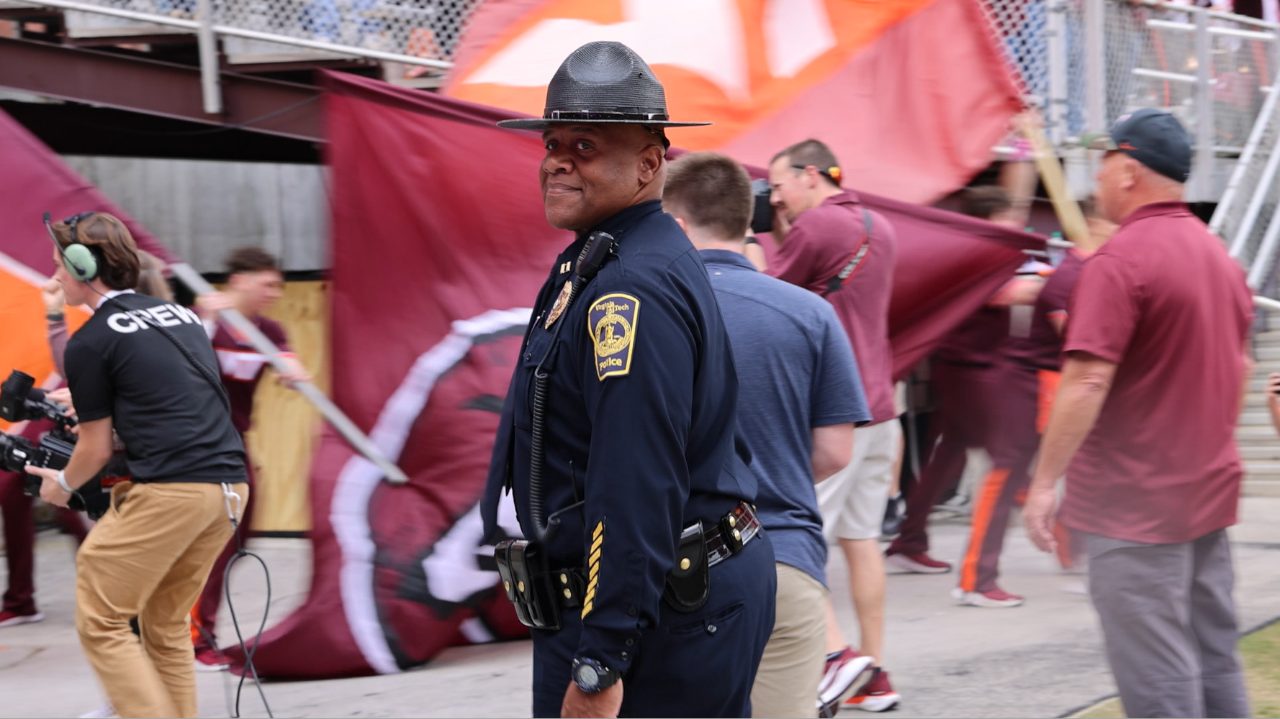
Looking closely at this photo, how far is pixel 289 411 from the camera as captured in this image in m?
9.73

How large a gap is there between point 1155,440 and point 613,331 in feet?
6.77

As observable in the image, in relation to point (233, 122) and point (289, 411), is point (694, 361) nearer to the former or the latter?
point (233, 122)

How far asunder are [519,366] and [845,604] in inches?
195

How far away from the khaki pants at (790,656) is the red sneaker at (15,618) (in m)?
5.17

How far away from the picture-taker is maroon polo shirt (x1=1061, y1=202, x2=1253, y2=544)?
3865mm

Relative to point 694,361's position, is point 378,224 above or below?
below

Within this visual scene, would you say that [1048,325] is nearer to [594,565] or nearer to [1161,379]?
[1161,379]

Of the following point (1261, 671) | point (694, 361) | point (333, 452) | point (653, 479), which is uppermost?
point (694, 361)

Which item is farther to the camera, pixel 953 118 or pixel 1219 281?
pixel 953 118

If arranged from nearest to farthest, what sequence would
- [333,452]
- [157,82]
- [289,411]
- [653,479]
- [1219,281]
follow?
[653,479], [1219,281], [333,452], [157,82], [289,411]

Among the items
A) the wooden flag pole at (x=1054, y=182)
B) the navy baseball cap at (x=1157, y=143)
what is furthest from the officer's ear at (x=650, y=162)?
the wooden flag pole at (x=1054, y=182)

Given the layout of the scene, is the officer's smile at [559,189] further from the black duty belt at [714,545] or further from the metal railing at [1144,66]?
the metal railing at [1144,66]

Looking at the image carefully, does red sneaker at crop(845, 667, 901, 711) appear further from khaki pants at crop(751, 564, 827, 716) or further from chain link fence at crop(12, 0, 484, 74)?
chain link fence at crop(12, 0, 484, 74)

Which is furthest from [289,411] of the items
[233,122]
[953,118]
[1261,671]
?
[1261,671]
